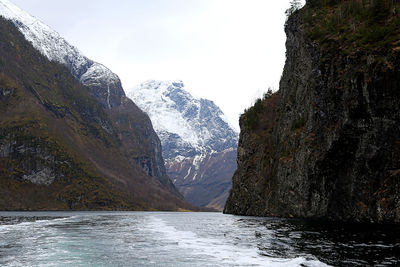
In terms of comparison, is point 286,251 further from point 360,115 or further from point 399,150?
point 360,115

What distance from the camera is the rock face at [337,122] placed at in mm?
56781

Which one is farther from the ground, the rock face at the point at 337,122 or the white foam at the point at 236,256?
the rock face at the point at 337,122

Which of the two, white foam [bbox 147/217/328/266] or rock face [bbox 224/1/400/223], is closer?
white foam [bbox 147/217/328/266]

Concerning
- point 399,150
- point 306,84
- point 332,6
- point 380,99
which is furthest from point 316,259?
point 332,6

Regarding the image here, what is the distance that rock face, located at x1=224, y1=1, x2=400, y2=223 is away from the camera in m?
56.8

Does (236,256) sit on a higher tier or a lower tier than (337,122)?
lower

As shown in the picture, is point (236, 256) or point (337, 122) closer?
point (236, 256)

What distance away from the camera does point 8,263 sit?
1006 inches

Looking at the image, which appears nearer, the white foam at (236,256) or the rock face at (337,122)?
the white foam at (236,256)

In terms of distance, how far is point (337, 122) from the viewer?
6831cm

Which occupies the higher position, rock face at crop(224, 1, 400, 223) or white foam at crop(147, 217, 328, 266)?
rock face at crop(224, 1, 400, 223)

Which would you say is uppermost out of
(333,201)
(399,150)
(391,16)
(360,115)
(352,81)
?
(391,16)

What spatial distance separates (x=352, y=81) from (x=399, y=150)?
1434 centimetres

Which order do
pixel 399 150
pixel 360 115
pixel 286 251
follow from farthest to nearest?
pixel 360 115
pixel 399 150
pixel 286 251
